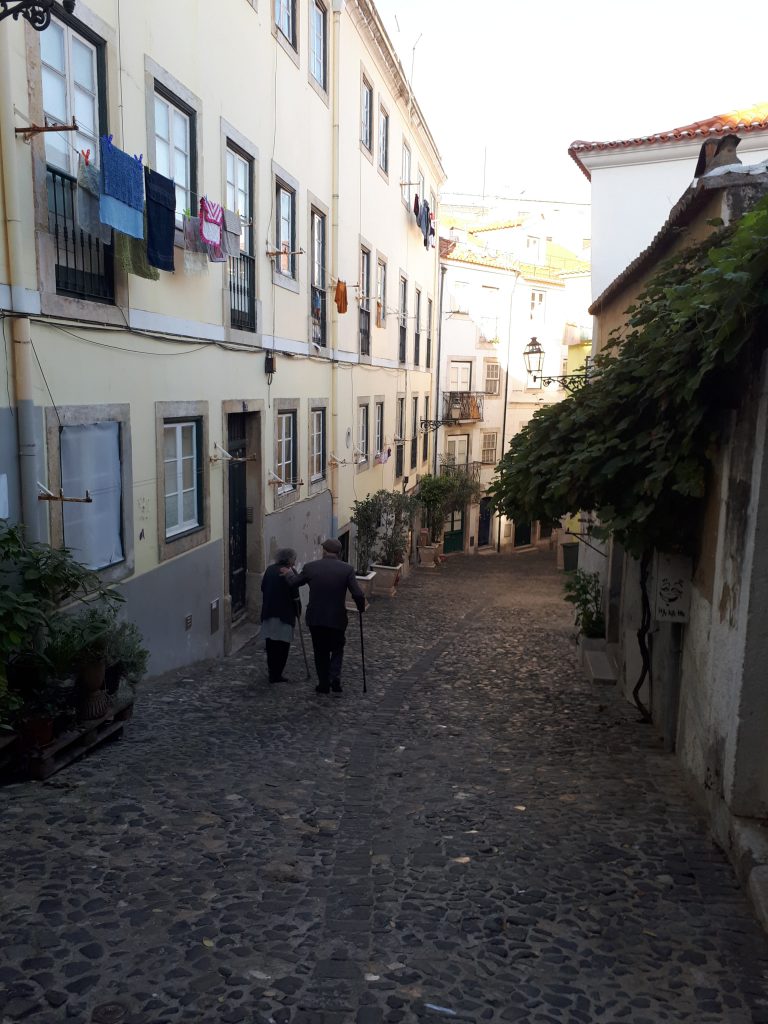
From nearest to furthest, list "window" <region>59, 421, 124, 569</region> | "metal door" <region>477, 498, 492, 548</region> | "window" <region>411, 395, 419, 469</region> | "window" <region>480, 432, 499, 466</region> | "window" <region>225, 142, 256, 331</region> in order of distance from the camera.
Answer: "window" <region>59, 421, 124, 569</region> < "window" <region>225, 142, 256, 331</region> < "window" <region>411, 395, 419, 469</region> < "window" <region>480, 432, 499, 466</region> < "metal door" <region>477, 498, 492, 548</region>

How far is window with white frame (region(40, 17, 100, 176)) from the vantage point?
6129mm

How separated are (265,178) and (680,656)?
8.24 meters

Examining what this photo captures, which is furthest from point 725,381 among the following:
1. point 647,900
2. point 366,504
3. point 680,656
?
point 366,504

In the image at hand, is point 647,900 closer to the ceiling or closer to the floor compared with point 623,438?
closer to the floor

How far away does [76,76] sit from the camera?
6.52 m

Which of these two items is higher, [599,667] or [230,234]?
[230,234]

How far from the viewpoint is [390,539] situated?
17469 millimetres

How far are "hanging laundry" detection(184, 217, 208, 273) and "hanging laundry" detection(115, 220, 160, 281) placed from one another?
1.08 metres

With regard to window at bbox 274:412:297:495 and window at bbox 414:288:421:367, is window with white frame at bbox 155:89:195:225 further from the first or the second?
window at bbox 414:288:421:367

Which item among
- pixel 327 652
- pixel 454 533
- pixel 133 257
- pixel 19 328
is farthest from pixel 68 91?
pixel 454 533

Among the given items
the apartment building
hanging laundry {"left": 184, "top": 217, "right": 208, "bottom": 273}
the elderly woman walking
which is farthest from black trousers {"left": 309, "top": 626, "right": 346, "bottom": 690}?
hanging laundry {"left": 184, "top": 217, "right": 208, "bottom": 273}

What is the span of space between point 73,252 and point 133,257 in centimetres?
68

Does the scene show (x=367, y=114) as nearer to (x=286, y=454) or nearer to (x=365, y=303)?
(x=365, y=303)

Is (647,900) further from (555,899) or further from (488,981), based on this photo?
(488,981)
